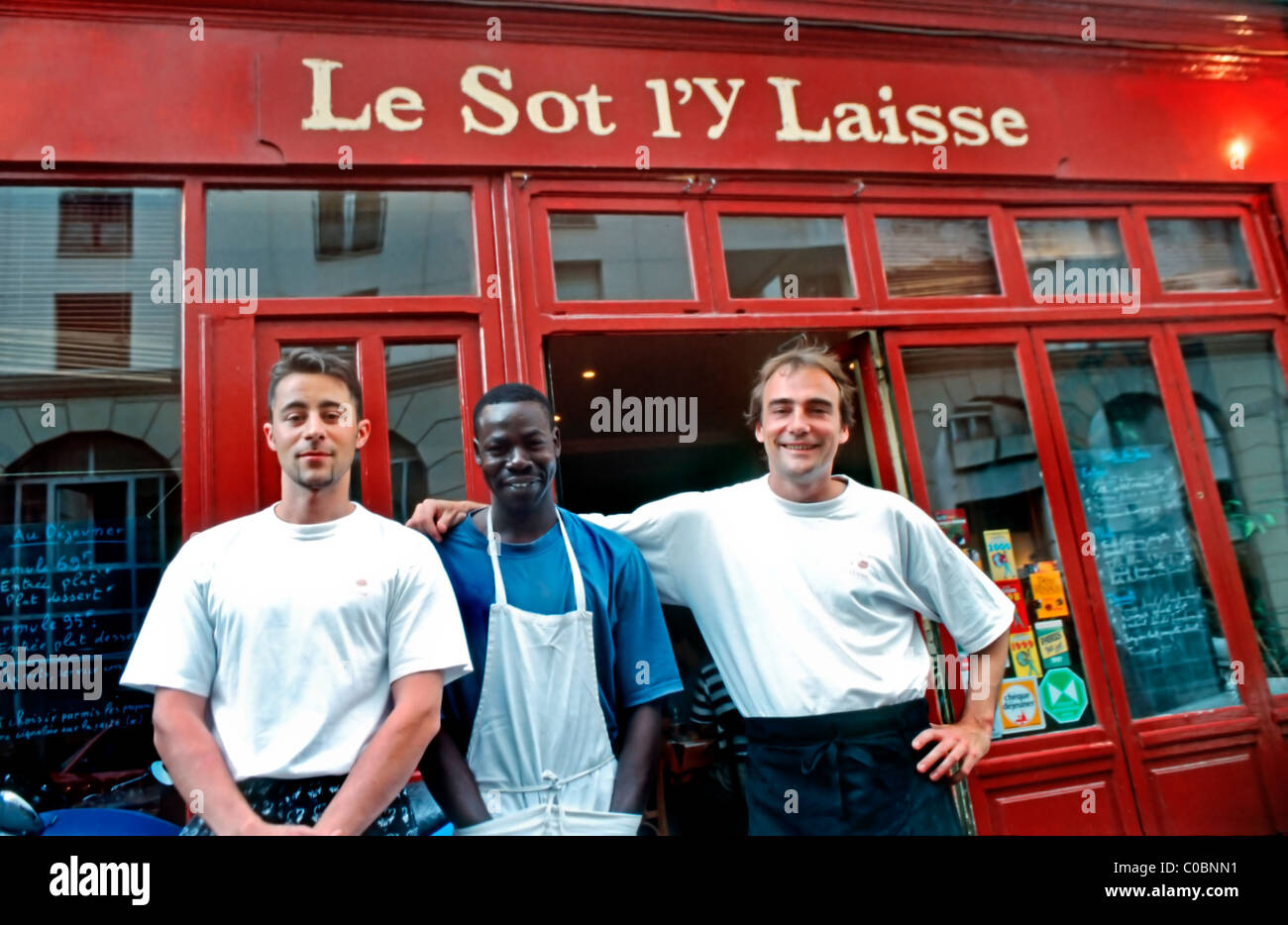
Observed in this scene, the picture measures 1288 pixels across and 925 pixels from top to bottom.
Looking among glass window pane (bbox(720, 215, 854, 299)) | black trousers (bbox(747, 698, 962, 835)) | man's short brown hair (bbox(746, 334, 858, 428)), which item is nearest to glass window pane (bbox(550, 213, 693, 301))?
glass window pane (bbox(720, 215, 854, 299))

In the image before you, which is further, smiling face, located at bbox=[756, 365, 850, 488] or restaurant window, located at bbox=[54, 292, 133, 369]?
restaurant window, located at bbox=[54, 292, 133, 369]

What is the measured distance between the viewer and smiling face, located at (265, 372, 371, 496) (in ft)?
8.54

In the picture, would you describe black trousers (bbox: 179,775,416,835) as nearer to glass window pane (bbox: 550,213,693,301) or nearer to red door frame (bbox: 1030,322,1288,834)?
glass window pane (bbox: 550,213,693,301)

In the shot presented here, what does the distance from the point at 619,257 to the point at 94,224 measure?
2.09 m

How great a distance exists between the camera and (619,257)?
12.1 feet

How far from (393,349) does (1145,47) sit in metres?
4.15

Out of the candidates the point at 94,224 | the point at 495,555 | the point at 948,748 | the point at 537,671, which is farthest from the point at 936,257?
the point at 94,224

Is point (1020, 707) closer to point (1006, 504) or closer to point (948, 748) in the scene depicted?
point (1006, 504)

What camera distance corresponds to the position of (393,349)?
3.39m

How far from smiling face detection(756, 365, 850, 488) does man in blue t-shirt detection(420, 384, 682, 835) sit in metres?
0.71

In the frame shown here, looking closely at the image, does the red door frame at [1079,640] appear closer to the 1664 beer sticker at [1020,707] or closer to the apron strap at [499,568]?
the 1664 beer sticker at [1020,707]

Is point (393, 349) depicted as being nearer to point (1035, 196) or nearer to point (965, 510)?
point (965, 510)

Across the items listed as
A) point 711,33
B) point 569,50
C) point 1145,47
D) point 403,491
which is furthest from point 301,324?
point 1145,47

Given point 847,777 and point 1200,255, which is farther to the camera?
point 1200,255
